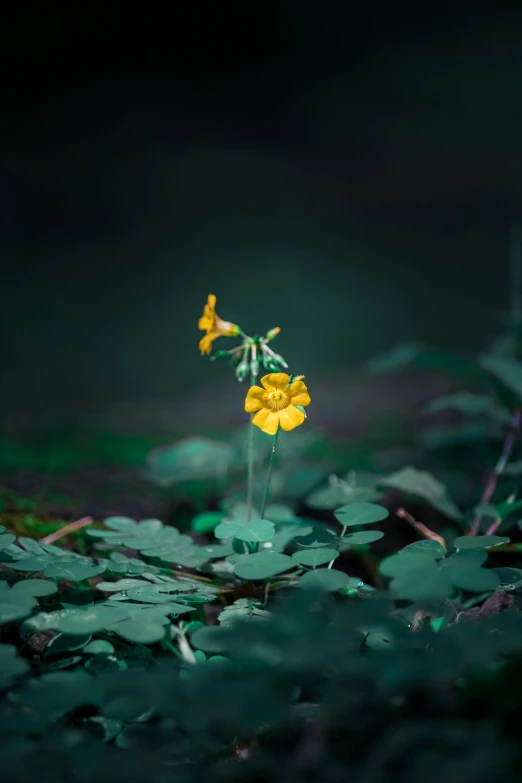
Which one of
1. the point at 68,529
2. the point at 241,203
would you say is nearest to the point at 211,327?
the point at 68,529

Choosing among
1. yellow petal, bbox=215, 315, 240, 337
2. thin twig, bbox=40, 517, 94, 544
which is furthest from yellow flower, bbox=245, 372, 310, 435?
A: thin twig, bbox=40, 517, 94, 544

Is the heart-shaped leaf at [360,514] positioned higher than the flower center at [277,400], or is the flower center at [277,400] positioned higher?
the flower center at [277,400]

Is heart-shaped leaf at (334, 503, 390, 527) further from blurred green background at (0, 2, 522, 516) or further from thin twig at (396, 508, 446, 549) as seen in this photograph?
blurred green background at (0, 2, 522, 516)

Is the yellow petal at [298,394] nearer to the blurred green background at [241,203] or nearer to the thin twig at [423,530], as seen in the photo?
the thin twig at [423,530]

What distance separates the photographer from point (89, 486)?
243 cm

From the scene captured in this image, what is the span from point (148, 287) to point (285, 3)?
1878 millimetres

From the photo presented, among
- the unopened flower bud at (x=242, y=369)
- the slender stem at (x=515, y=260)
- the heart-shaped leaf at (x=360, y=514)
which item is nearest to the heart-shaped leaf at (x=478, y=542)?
the heart-shaped leaf at (x=360, y=514)

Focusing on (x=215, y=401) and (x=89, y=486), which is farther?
(x=215, y=401)

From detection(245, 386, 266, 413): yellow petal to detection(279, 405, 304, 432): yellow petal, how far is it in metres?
0.06

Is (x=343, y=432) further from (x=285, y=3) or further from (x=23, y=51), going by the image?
(x=23, y=51)

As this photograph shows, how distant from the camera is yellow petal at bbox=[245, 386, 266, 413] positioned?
1194 millimetres

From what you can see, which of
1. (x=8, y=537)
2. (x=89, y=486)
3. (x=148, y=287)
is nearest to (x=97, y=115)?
(x=148, y=287)

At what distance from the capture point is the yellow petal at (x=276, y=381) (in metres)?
1.19

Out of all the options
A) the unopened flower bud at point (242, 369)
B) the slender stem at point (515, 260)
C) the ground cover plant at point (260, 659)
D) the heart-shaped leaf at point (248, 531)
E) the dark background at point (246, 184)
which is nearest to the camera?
the ground cover plant at point (260, 659)
